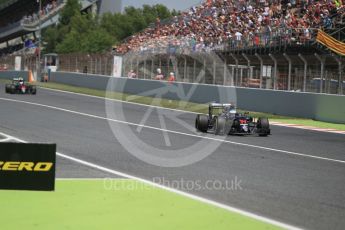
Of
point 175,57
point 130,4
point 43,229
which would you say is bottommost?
point 43,229

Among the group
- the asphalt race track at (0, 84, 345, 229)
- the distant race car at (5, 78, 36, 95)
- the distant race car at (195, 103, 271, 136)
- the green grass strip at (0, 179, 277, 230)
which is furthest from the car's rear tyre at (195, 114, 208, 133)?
the distant race car at (5, 78, 36, 95)

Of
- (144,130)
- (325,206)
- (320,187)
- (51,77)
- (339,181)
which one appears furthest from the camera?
(51,77)

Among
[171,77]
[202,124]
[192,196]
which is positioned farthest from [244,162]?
[171,77]

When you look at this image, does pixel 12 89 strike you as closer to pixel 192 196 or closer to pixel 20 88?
pixel 20 88

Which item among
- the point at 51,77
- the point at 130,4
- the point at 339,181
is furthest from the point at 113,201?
the point at 130,4

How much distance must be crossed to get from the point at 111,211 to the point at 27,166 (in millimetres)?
1196

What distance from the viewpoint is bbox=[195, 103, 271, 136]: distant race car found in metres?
15.7

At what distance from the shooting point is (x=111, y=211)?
6988mm

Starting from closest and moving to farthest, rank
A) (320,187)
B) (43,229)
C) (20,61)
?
(43,229), (320,187), (20,61)

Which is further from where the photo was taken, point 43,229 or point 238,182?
point 238,182

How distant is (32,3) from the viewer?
83375 mm

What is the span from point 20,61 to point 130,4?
13722 millimetres

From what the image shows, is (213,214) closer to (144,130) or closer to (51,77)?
(144,130)

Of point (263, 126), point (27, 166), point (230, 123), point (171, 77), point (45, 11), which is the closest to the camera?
point (27, 166)
